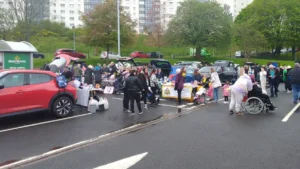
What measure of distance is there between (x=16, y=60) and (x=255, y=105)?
35.3 feet

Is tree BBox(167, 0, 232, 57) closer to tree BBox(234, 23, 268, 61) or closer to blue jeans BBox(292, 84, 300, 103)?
tree BBox(234, 23, 268, 61)

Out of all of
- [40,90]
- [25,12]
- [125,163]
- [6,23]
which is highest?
[25,12]

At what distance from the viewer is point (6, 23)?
35406mm

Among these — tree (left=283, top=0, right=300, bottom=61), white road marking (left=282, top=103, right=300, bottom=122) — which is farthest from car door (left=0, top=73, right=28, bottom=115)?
tree (left=283, top=0, right=300, bottom=61)

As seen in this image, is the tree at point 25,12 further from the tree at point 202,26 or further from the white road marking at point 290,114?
the white road marking at point 290,114

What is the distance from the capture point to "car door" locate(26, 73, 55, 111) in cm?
917

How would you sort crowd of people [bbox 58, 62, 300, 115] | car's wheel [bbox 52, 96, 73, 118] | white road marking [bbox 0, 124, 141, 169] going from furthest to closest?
1. crowd of people [bbox 58, 62, 300, 115]
2. car's wheel [bbox 52, 96, 73, 118]
3. white road marking [bbox 0, 124, 141, 169]

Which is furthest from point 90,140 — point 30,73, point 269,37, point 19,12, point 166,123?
point 269,37

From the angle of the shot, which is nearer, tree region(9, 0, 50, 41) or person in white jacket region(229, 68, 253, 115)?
person in white jacket region(229, 68, 253, 115)

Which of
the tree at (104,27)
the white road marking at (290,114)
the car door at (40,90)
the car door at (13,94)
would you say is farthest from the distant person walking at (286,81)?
the tree at (104,27)

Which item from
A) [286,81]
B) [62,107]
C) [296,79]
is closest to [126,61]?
[62,107]

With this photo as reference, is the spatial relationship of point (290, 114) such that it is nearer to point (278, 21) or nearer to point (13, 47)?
point (13, 47)

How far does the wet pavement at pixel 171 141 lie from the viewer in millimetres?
5867

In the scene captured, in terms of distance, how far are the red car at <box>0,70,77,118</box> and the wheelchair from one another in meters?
6.06
